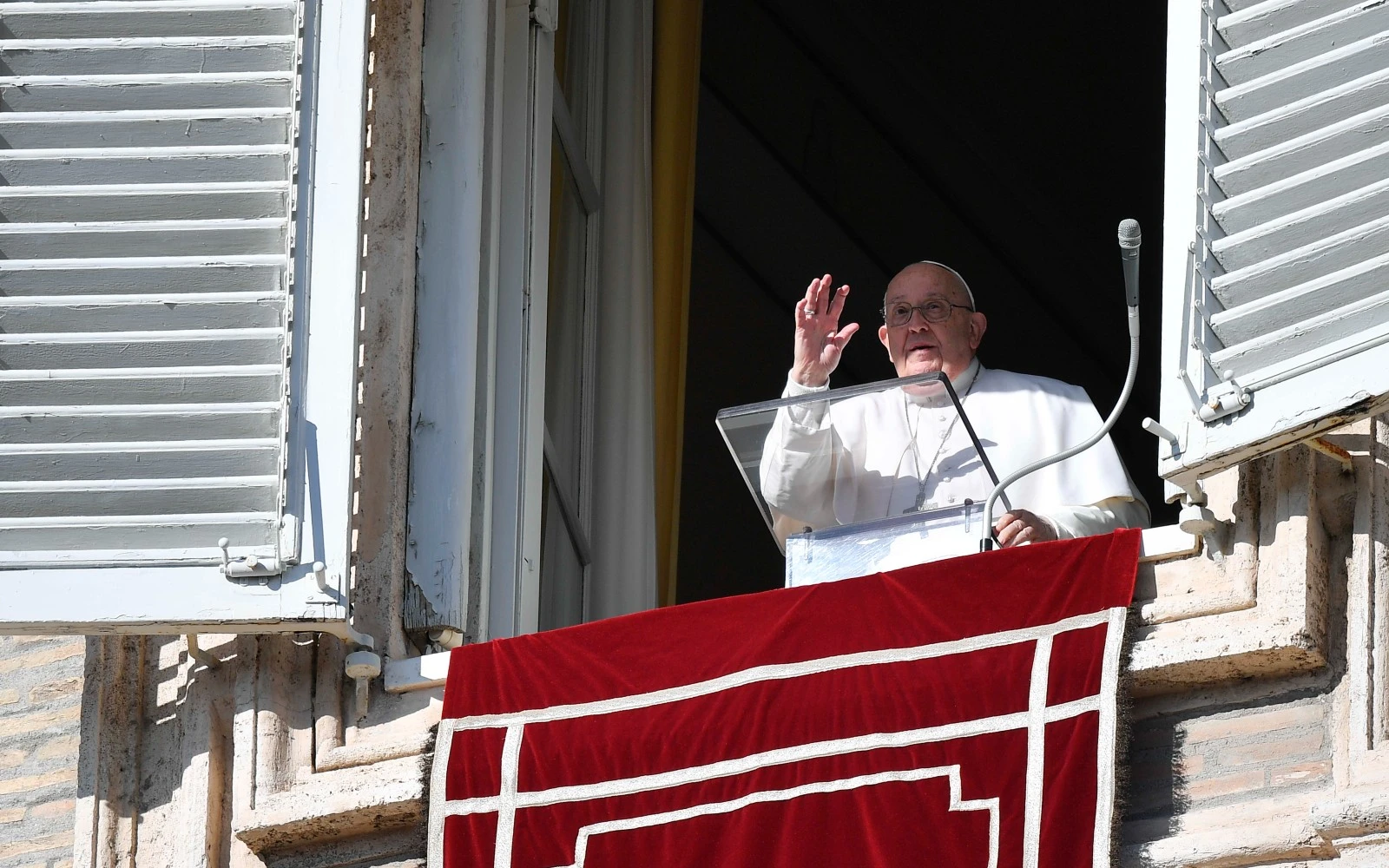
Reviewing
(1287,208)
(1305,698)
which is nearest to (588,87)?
(1287,208)

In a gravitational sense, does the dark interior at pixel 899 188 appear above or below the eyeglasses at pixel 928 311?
above

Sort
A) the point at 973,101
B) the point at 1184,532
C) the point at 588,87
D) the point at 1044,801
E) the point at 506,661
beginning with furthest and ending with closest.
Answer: the point at 973,101
the point at 588,87
the point at 506,661
the point at 1184,532
the point at 1044,801

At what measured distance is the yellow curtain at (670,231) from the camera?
6051mm

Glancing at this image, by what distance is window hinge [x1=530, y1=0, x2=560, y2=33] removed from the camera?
17.9 feet

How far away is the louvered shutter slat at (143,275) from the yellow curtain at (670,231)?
1521mm

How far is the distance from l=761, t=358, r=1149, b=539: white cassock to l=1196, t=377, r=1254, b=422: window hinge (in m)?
0.60

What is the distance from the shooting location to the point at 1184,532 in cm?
414

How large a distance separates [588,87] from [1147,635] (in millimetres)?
2511

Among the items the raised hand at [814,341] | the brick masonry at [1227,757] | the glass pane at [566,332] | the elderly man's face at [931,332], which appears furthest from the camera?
the glass pane at [566,332]

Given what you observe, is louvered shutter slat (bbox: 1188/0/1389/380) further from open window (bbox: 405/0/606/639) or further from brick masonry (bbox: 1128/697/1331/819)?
open window (bbox: 405/0/606/639)

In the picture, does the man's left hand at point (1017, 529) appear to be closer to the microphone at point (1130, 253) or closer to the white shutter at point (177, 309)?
the microphone at point (1130, 253)

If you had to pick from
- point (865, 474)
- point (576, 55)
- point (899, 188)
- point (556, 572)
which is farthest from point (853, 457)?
point (899, 188)

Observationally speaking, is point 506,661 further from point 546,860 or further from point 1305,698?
point 1305,698

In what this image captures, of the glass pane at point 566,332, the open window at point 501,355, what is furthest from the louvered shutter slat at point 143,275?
the glass pane at point 566,332
